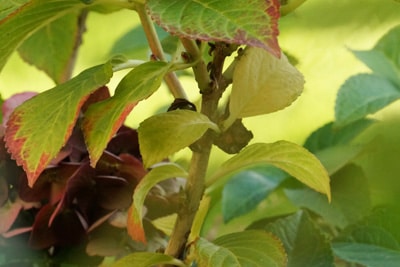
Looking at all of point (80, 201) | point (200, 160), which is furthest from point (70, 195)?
point (200, 160)

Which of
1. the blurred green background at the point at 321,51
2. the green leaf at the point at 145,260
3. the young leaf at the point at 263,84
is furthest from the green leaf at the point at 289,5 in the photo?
the blurred green background at the point at 321,51

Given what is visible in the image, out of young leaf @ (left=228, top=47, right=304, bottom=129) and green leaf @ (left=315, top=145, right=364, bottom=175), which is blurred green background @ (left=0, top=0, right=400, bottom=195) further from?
young leaf @ (left=228, top=47, right=304, bottom=129)

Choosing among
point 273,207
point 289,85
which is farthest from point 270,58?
point 273,207

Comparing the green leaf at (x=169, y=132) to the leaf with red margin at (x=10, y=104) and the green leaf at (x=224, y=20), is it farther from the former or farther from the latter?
the leaf with red margin at (x=10, y=104)

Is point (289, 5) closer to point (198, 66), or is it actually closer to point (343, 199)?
point (198, 66)

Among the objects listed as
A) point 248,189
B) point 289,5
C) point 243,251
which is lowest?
point 248,189
